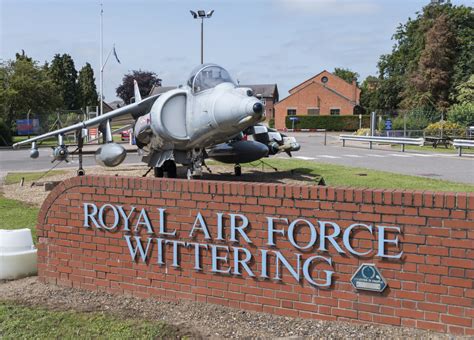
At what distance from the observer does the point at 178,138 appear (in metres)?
11.7

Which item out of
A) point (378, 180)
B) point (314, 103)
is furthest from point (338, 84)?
point (378, 180)

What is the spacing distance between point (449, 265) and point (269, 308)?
174 centimetres

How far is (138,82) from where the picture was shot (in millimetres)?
92125

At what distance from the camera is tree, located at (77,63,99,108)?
3155 inches

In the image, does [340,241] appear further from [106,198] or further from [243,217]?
[106,198]

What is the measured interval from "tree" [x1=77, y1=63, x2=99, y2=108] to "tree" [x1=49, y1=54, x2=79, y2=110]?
1.31 metres

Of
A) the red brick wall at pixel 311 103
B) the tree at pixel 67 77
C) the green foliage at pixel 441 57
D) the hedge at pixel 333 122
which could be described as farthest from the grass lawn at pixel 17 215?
the tree at pixel 67 77

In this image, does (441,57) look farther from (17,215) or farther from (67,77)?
(67,77)

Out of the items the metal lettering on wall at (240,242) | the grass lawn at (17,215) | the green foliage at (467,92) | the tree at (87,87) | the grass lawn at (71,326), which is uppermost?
the tree at (87,87)

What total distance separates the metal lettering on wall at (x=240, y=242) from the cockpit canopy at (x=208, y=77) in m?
6.00

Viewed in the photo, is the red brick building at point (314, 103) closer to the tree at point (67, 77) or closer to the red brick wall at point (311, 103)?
the red brick wall at point (311, 103)

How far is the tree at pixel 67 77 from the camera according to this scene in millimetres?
75875

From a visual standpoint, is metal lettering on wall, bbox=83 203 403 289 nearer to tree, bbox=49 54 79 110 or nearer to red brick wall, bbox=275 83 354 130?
red brick wall, bbox=275 83 354 130

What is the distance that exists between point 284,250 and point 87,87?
8215 centimetres
